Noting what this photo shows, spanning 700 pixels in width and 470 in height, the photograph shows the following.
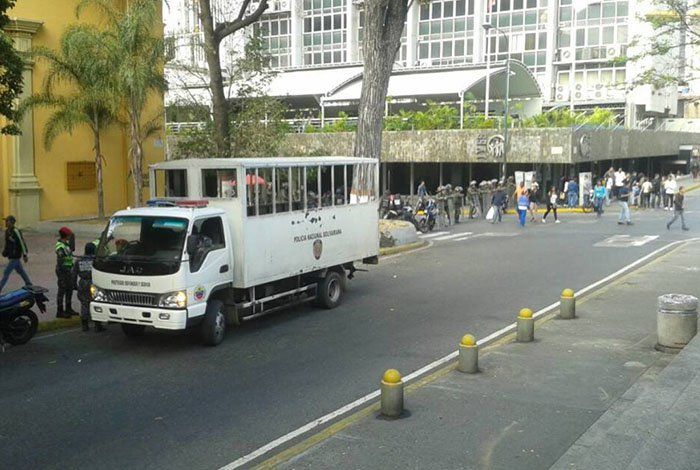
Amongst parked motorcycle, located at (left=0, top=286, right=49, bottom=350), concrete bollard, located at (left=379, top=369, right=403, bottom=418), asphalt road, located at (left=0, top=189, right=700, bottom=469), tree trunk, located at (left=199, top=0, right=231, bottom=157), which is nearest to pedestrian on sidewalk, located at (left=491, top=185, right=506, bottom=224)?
asphalt road, located at (left=0, top=189, right=700, bottom=469)

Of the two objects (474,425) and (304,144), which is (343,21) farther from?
(474,425)

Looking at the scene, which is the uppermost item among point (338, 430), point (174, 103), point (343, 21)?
point (343, 21)

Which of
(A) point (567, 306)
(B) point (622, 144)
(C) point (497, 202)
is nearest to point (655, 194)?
(B) point (622, 144)

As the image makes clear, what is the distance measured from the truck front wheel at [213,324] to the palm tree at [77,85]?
14.9 metres

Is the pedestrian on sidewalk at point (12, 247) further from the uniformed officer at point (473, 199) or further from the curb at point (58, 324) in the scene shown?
the uniformed officer at point (473, 199)

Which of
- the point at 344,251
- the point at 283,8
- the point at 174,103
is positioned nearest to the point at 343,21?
the point at 283,8

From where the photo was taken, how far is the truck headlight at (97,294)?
432 inches

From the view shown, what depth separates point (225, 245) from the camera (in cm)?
1148

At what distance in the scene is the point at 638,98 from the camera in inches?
2376

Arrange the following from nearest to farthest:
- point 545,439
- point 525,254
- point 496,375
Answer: point 545,439, point 496,375, point 525,254

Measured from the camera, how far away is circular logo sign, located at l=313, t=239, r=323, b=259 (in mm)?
13602

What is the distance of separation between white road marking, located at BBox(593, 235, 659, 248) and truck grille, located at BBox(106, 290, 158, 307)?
16.2 meters

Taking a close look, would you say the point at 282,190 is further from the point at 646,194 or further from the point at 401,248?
the point at 646,194

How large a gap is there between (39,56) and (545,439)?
22.6 metres
